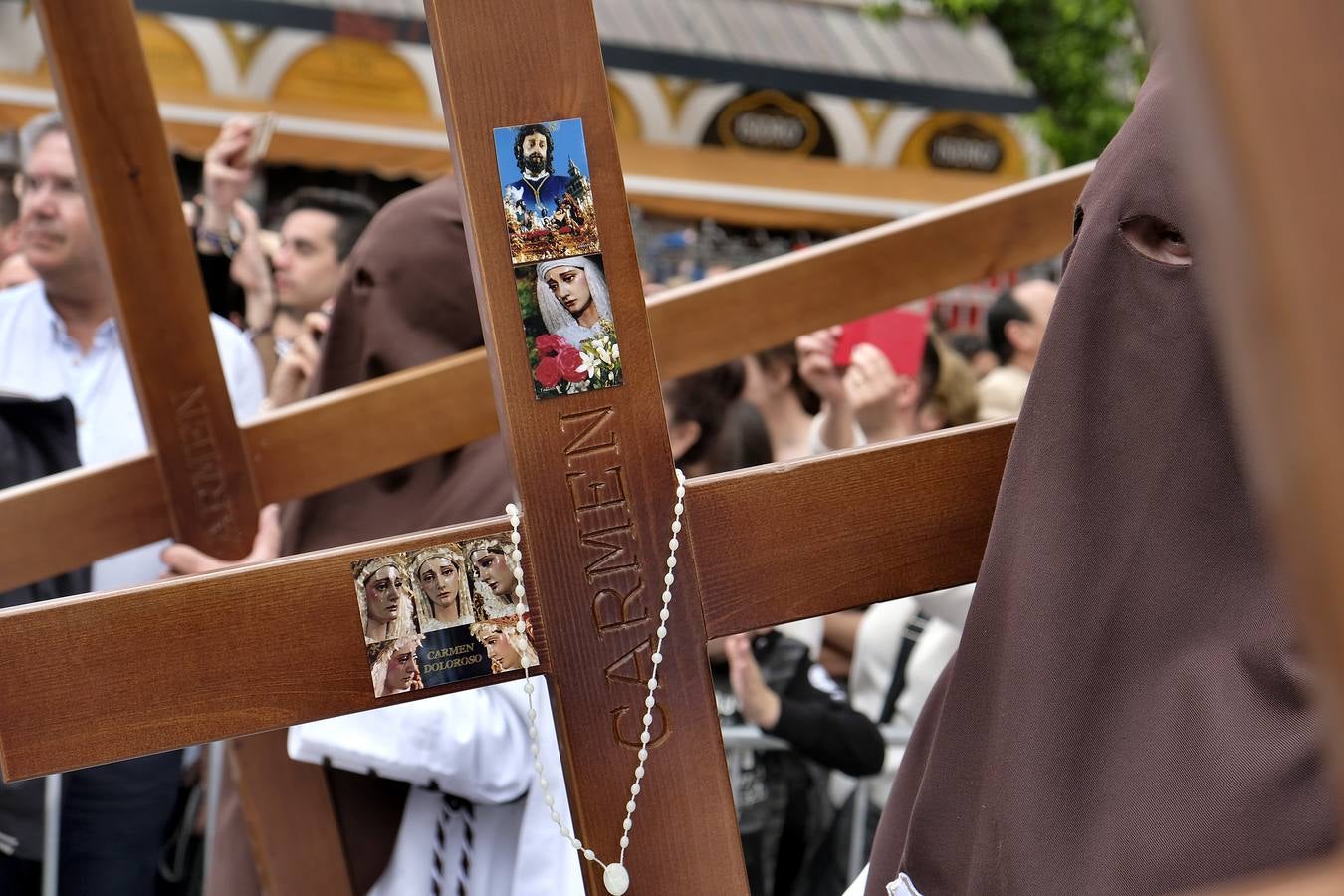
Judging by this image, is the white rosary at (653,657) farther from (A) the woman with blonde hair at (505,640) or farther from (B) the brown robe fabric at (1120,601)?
(B) the brown robe fabric at (1120,601)

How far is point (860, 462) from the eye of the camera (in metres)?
1.10

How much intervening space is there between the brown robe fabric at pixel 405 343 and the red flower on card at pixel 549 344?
30.4 inches

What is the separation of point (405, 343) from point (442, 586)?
0.91m

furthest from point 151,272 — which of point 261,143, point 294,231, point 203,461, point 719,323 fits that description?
point 261,143

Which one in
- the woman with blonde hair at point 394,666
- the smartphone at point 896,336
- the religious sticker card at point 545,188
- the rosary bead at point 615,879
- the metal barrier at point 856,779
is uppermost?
the religious sticker card at point 545,188

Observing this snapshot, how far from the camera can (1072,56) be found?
7980mm

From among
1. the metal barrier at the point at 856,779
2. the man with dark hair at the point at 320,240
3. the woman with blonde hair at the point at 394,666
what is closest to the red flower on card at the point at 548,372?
the woman with blonde hair at the point at 394,666

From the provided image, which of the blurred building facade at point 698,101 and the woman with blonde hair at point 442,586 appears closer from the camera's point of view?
the woman with blonde hair at point 442,586

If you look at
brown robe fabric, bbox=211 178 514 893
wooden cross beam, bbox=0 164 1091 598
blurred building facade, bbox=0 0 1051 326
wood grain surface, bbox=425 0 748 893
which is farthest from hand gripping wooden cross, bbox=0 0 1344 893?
blurred building facade, bbox=0 0 1051 326

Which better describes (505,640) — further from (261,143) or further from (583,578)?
(261,143)

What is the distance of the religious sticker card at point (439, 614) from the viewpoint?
40.1 inches

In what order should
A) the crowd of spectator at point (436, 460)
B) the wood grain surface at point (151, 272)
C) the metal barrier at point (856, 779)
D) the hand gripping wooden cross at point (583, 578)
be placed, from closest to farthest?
the hand gripping wooden cross at point (583, 578) → the wood grain surface at point (151, 272) → the crowd of spectator at point (436, 460) → the metal barrier at point (856, 779)

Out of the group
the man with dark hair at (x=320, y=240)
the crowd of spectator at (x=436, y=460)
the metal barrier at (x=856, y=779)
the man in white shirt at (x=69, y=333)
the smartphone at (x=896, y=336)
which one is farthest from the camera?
the man with dark hair at (x=320, y=240)

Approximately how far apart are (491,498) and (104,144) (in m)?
0.64
